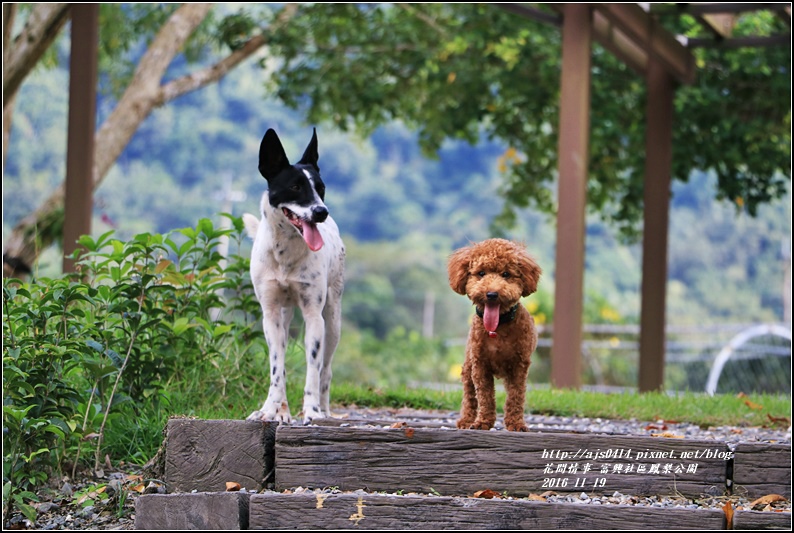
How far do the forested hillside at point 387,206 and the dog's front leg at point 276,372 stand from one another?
24002mm

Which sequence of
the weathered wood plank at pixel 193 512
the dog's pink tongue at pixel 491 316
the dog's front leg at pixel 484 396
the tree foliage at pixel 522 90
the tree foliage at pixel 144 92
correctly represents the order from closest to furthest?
1. the weathered wood plank at pixel 193 512
2. the dog's pink tongue at pixel 491 316
3. the dog's front leg at pixel 484 396
4. the tree foliage at pixel 144 92
5. the tree foliage at pixel 522 90

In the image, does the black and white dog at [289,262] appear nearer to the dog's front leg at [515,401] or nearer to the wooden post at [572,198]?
the dog's front leg at [515,401]

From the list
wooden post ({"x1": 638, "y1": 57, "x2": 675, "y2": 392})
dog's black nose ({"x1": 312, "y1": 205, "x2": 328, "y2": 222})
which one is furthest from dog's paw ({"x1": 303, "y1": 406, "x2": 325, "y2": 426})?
wooden post ({"x1": 638, "y1": 57, "x2": 675, "y2": 392})

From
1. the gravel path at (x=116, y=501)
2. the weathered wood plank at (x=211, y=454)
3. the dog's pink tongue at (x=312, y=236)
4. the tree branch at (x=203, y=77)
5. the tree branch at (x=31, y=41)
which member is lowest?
the gravel path at (x=116, y=501)

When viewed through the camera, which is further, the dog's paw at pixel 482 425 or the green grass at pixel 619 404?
the green grass at pixel 619 404

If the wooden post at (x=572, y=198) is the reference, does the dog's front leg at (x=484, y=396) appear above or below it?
below

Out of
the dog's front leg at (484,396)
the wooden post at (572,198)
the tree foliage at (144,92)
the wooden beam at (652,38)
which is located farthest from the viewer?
the tree foliage at (144,92)

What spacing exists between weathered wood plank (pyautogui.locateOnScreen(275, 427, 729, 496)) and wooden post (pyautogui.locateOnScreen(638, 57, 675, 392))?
6.06 m

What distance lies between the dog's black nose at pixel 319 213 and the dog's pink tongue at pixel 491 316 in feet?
2.51

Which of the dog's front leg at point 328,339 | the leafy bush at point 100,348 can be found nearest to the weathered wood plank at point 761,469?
the dog's front leg at point 328,339

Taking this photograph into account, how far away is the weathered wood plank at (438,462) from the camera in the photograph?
4.25 meters

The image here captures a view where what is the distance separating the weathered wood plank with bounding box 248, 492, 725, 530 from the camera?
3.90m

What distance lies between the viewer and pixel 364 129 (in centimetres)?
1530

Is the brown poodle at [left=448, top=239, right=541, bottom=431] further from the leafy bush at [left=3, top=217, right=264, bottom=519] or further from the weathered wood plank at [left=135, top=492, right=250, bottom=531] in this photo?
the leafy bush at [left=3, top=217, right=264, bottom=519]
